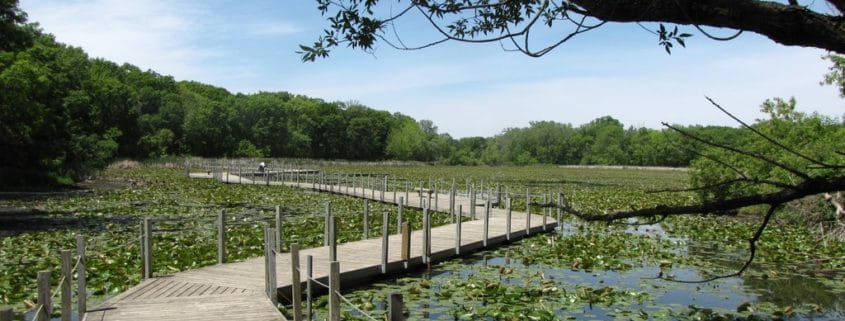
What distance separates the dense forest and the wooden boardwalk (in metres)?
5.70

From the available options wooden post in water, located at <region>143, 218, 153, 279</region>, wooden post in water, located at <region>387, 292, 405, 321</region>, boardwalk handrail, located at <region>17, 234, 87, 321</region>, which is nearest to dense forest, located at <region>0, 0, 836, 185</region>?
wooden post in water, located at <region>387, 292, 405, 321</region>

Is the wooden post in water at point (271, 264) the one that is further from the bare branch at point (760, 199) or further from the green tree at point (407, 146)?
the green tree at point (407, 146)

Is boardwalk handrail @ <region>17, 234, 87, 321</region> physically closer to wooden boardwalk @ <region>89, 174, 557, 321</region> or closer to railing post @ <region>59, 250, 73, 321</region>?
railing post @ <region>59, 250, 73, 321</region>

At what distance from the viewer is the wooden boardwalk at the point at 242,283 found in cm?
835

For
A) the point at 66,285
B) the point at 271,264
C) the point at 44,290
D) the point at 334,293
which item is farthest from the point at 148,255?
the point at 334,293

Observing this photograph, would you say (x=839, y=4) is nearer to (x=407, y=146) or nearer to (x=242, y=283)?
(x=242, y=283)

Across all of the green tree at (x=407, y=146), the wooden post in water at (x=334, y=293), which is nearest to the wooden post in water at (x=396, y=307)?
the wooden post in water at (x=334, y=293)

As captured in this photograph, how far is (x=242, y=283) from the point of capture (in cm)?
1033

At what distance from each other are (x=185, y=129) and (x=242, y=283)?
8388cm

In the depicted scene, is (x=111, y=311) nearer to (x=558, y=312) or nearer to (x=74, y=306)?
(x=74, y=306)

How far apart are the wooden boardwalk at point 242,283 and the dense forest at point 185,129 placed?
5697mm

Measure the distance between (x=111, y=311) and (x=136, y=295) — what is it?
92 centimetres

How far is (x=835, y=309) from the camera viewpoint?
35.5 ft

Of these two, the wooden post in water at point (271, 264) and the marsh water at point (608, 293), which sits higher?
the wooden post in water at point (271, 264)
